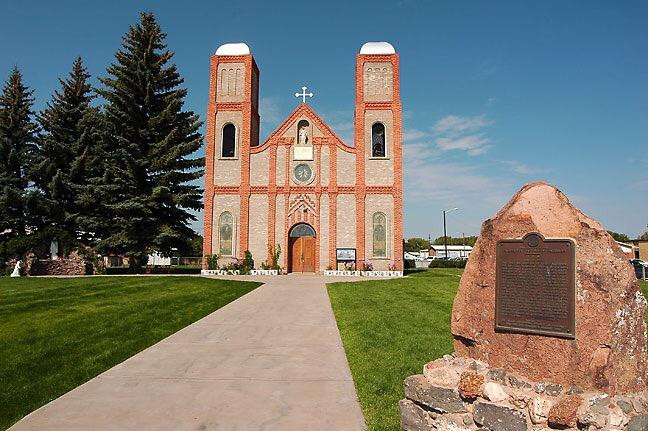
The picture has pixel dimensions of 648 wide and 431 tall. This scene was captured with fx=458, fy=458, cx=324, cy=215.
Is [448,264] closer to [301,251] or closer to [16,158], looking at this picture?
[301,251]

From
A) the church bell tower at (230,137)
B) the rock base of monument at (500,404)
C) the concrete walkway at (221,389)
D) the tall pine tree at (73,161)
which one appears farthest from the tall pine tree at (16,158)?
the rock base of monument at (500,404)

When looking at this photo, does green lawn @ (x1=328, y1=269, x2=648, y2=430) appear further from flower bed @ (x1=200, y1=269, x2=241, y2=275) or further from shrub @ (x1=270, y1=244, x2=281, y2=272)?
flower bed @ (x1=200, y1=269, x2=241, y2=275)

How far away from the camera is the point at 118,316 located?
32.7 feet

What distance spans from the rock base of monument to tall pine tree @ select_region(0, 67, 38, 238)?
3038 centimetres

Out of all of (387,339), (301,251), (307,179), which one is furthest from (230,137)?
(387,339)

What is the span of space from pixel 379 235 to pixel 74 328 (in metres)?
20.7

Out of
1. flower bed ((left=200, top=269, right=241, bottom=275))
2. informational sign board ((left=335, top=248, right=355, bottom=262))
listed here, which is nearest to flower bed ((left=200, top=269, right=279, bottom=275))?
flower bed ((left=200, top=269, right=241, bottom=275))

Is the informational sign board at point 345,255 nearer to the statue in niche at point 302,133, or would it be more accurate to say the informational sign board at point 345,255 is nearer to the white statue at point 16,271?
the statue in niche at point 302,133

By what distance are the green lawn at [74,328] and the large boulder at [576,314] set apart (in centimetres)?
447

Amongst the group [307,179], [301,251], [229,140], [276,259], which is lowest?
[276,259]

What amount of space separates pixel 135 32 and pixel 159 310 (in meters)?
24.6

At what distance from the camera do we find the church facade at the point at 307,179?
27.6 metres

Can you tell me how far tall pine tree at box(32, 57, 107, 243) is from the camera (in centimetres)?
2891

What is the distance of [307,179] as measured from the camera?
2842 centimetres
